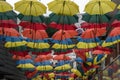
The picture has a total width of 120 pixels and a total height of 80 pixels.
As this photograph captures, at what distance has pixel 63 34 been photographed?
14.8 metres

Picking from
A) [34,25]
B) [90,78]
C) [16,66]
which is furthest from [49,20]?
[90,78]

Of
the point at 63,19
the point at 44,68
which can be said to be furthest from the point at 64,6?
the point at 44,68

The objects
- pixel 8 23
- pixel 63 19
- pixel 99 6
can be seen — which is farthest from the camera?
pixel 8 23

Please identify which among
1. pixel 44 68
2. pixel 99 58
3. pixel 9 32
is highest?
pixel 9 32

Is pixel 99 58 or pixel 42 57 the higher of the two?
pixel 42 57

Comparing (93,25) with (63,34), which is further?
(63,34)

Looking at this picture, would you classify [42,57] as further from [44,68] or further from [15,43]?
[44,68]

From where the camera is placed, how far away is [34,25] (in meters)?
14.1

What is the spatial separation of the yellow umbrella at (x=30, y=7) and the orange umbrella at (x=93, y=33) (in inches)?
84.0

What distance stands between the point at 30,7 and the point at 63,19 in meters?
1.15

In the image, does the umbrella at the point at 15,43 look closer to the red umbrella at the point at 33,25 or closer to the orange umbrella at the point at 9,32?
the orange umbrella at the point at 9,32

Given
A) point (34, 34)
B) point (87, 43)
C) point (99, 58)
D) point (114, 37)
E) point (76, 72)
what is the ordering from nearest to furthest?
point (34, 34)
point (114, 37)
point (87, 43)
point (99, 58)
point (76, 72)

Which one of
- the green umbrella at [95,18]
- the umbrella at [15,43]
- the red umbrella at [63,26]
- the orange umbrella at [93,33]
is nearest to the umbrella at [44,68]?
the umbrella at [15,43]

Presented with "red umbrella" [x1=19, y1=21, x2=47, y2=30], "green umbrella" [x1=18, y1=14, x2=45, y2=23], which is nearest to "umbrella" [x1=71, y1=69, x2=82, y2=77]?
"red umbrella" [x1=19, y1=21, x2=47, y2=30]
